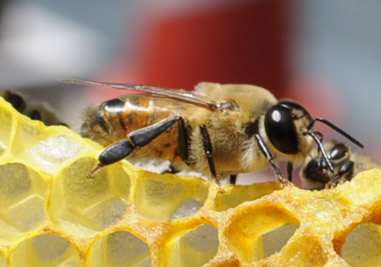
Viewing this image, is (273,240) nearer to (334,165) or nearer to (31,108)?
(334,165)

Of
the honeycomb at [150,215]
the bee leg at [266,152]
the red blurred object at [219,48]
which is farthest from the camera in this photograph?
the red blurred object at [219,48]

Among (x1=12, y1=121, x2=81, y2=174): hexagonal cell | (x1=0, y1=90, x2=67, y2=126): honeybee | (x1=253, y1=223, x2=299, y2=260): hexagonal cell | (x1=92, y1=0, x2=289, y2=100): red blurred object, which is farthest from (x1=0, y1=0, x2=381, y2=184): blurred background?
(x1=253, y1=223, x2=299, y2=260): hexagonal cell

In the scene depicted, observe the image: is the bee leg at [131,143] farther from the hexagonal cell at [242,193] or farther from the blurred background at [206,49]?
the blurred background at [206,49]

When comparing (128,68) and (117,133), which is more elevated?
(117,133)

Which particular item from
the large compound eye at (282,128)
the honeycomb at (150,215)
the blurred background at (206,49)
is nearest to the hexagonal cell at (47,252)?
the honeycomb at (150,215)

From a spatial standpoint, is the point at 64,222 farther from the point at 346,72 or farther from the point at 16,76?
the point at 346,72

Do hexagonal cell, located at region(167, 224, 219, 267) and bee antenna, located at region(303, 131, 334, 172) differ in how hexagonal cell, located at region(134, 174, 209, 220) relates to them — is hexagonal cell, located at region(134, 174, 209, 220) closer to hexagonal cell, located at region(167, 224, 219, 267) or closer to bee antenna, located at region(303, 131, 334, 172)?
hexagonal cell, located at region(167, 224, 219, 267)

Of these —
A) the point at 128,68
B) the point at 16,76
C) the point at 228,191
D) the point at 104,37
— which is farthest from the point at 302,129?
the point at 104,37
